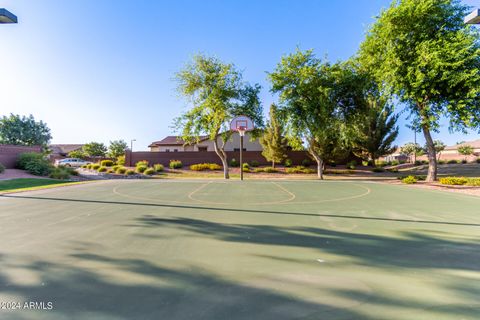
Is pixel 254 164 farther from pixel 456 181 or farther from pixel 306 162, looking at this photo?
pixel 456 181

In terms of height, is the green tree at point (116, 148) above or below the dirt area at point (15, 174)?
above

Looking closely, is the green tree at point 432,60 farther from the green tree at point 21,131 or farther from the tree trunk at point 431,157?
the green tree at point 21,131

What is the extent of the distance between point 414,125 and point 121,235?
20.2 m

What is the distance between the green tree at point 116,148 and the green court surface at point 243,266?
46.5m

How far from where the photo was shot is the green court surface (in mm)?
2354

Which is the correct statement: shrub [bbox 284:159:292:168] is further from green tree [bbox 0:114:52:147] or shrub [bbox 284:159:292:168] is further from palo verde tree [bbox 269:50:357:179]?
green tree [bbox 0:114:52:147]

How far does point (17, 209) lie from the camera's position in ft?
24.1

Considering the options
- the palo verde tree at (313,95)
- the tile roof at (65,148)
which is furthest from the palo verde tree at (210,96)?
the tile roof at (65,148)

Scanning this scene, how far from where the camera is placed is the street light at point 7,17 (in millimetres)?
7105

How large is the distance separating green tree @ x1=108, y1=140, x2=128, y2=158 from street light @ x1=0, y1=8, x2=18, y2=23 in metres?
43.7

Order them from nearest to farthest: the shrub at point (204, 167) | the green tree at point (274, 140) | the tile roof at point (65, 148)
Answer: the green tree at point (274, 140) < the shrub at point (204, 167) < the tile roof at point (65, 148)

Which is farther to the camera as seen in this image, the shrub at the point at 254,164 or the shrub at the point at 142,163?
the shrub at the point at 254,164

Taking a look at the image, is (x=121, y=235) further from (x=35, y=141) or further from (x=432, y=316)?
(x=35, y=141)

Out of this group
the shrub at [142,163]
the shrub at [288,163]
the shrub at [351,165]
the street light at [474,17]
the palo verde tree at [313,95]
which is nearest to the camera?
the street light at [474,17]
